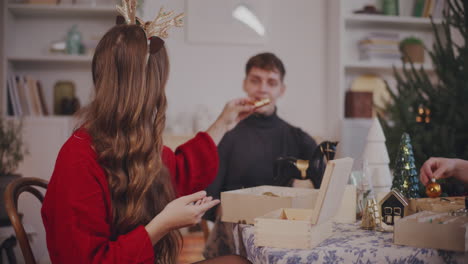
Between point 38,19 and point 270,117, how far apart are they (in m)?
2.23

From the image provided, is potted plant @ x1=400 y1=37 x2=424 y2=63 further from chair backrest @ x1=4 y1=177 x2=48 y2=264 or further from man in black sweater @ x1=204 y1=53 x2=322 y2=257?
chair backrest @ x1=4 y1=177 x2=48 y2=264

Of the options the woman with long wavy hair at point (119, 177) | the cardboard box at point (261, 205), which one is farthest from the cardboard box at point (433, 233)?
the woman with long wavy hair at point (119, 177)

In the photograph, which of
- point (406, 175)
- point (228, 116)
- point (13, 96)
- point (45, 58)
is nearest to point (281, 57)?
point (45, 58)

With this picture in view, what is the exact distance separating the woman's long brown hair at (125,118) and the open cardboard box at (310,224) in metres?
0.35

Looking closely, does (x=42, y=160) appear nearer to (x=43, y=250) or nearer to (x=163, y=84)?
(x=43, y=250)

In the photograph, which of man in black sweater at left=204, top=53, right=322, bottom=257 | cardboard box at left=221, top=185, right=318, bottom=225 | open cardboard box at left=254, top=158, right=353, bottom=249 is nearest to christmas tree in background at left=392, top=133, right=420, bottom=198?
cardboard box at left=221, top=185, right=318, bottom=225

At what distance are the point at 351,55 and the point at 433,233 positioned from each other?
3267 mm

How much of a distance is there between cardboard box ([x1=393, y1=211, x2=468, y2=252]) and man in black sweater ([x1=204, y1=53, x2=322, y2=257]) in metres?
1.21

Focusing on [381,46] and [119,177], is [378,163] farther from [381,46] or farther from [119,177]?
[381,46]

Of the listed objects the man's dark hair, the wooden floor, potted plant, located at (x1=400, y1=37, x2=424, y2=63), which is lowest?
the wooden floor

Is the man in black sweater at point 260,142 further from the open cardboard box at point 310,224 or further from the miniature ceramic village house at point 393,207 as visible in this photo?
the open cardboard box at point 310,224

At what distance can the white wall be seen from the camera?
3932 mm

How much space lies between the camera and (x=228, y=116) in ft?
5.89

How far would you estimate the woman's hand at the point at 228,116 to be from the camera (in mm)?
1758
